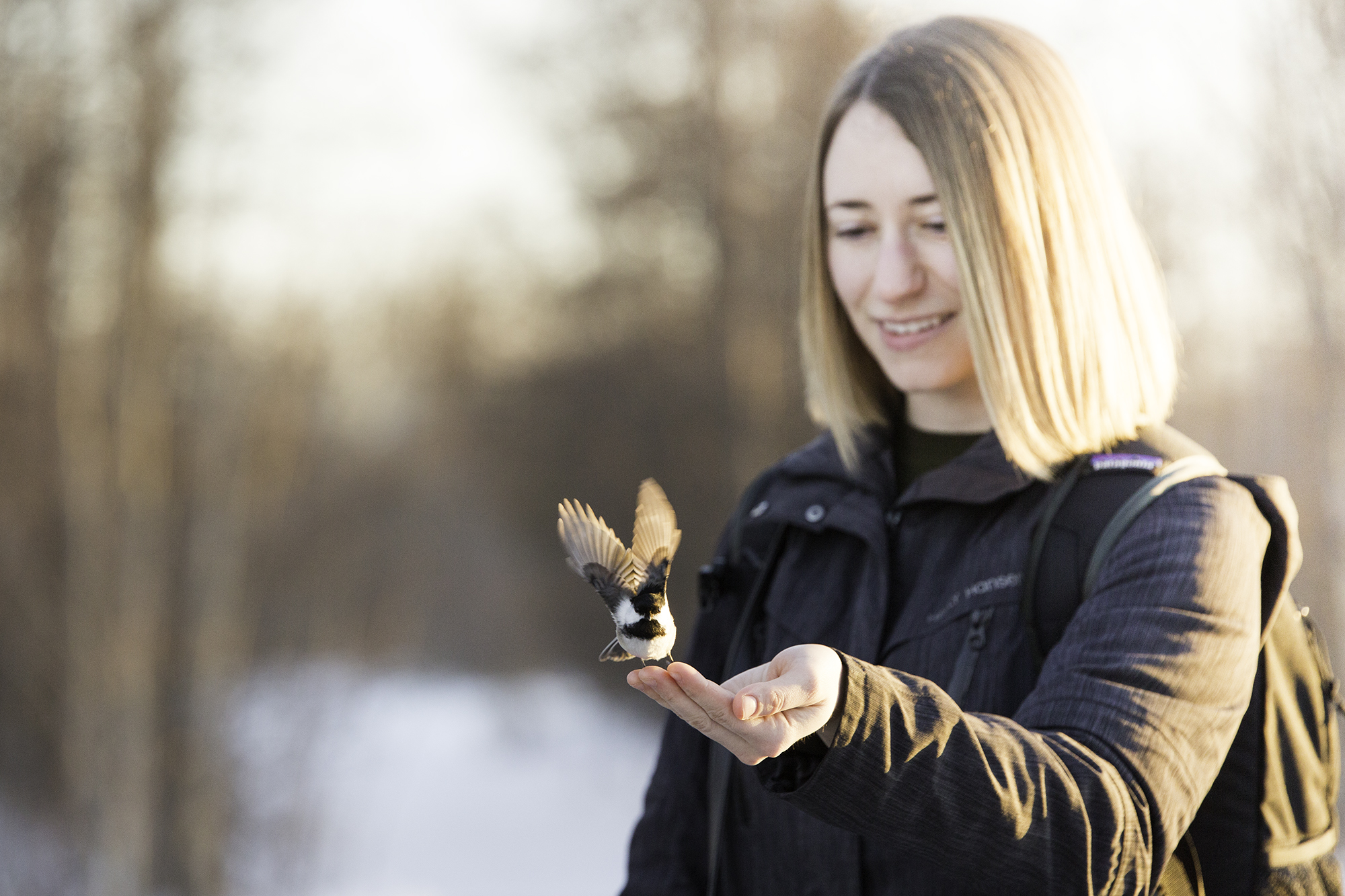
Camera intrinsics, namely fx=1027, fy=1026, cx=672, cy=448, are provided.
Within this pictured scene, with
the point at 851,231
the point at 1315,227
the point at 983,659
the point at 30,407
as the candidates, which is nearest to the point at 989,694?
the point at 983,659

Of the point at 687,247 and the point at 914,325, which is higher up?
the point at 687,247

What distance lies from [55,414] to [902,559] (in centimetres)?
594

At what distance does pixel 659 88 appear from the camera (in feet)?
36.3

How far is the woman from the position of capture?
104cm

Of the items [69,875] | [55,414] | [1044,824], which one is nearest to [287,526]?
[55,414]

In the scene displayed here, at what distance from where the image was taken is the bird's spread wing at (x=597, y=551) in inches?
45.2

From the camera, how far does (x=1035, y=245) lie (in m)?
1.43

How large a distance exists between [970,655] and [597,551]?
56cm

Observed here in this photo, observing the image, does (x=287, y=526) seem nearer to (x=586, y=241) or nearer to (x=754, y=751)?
(x=586, y=241)

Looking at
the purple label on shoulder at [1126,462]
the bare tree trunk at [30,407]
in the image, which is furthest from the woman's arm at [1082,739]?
the bare tree trunk at [30,407]

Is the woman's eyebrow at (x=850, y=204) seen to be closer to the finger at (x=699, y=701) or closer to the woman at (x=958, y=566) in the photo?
the woman at (x=958, y=566)

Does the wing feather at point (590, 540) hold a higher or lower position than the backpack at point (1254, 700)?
higher

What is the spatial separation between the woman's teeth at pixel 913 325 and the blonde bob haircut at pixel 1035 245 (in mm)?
165

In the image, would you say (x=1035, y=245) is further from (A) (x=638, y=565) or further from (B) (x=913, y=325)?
(A) (x=638, y=565)
